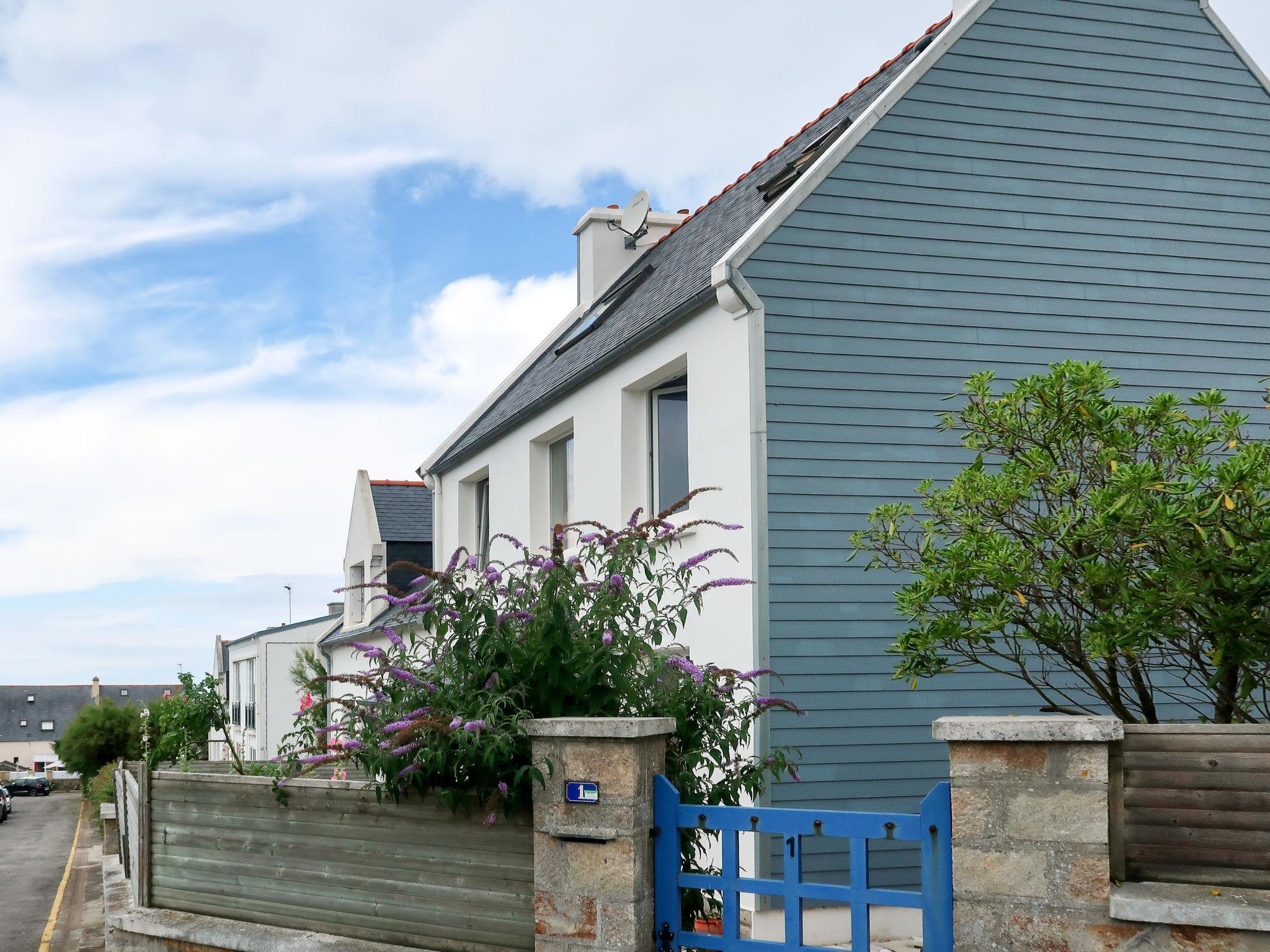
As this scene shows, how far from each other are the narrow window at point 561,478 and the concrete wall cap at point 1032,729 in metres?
10.1

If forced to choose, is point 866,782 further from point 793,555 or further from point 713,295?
point 713,295

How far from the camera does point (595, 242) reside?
19.1 meters

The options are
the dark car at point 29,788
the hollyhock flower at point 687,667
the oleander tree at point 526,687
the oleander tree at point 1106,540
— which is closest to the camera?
the oleander tree at point 1106,540

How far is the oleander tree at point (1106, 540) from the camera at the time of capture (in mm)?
5336

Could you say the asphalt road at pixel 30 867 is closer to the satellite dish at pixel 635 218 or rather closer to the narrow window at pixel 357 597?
the narrow window at pixel 357 597

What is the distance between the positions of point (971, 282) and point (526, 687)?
6.00 m

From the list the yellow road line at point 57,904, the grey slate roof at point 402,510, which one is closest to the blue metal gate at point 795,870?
the yellow road line at point 57,904

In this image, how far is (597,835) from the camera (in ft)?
19.6

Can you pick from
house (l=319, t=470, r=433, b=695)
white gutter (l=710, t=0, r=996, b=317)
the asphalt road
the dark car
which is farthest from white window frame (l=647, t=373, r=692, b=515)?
the dark car

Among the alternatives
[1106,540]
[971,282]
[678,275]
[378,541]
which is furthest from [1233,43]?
[378,541]

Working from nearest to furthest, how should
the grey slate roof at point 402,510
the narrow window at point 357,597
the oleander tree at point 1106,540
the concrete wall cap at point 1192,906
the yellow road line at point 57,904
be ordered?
the concrete wall cap at point 1192,906, the oleander tree at point 1106,540, the yellow road line at point 57,904, the grey slate roof at point 402,510, the narrow window at point 357,597

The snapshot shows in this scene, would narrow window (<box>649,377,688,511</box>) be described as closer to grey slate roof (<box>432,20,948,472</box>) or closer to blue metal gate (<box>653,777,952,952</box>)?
grey slate roof (<box>432,20,948,472</box>)

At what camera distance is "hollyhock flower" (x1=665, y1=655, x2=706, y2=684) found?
6664 mm

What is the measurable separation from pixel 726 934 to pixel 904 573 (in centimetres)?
457
